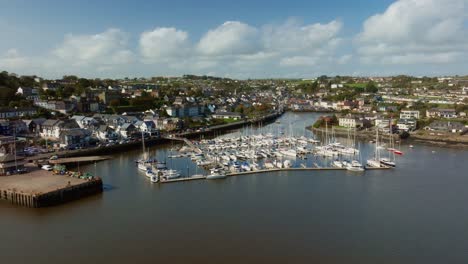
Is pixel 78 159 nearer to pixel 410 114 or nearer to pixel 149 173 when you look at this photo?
pixel 149 173

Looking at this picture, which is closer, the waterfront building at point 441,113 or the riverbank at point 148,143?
the riverbank at point 148,143

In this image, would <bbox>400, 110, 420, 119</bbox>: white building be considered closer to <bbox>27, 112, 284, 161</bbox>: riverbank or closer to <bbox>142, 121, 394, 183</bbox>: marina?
<bbox>142, 121, 394, 183</bbox>: marina

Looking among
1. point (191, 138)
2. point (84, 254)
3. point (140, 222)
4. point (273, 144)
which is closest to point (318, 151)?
point (273, 144)

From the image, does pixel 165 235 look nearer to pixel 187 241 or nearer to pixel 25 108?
pixel 187 241

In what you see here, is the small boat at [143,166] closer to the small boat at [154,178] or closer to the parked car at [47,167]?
the small boat at [154,178]

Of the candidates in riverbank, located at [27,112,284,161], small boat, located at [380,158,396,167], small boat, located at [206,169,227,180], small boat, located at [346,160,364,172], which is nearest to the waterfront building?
riverbank, located at [27,112,284,161]

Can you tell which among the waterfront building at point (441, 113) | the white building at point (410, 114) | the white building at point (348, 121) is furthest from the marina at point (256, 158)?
the waterfront building at point (441, 113)
